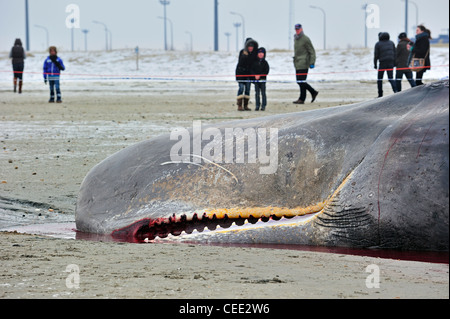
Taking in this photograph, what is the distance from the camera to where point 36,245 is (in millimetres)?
5031

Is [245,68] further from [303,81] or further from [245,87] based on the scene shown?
[303,81]

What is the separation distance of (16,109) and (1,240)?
1433cm

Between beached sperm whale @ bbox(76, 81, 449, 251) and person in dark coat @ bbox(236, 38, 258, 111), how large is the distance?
11.9 m

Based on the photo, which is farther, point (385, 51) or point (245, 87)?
point (385, 51)

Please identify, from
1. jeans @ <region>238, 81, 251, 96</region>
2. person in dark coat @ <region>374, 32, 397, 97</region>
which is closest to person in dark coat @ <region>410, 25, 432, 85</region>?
person in dark coat @ <region>374, 32, 397, 97</region>

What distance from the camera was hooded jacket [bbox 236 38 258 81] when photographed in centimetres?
1791

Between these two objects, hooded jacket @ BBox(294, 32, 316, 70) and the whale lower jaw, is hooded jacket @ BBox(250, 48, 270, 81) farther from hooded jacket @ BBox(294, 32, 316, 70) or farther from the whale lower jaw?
the whale lower jaw

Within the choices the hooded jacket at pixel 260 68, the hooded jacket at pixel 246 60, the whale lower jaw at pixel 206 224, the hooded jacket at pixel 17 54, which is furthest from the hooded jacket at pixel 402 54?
the whale lower jaw at pixel 206 224

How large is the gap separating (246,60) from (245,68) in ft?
0.82

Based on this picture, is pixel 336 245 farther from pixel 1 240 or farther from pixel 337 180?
pixel 1 240

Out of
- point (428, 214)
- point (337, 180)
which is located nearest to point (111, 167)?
point (337, 180)

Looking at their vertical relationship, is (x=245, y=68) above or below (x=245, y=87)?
above

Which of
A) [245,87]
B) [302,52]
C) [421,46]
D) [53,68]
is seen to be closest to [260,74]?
[245,87]

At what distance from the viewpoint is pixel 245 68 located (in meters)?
18.0
